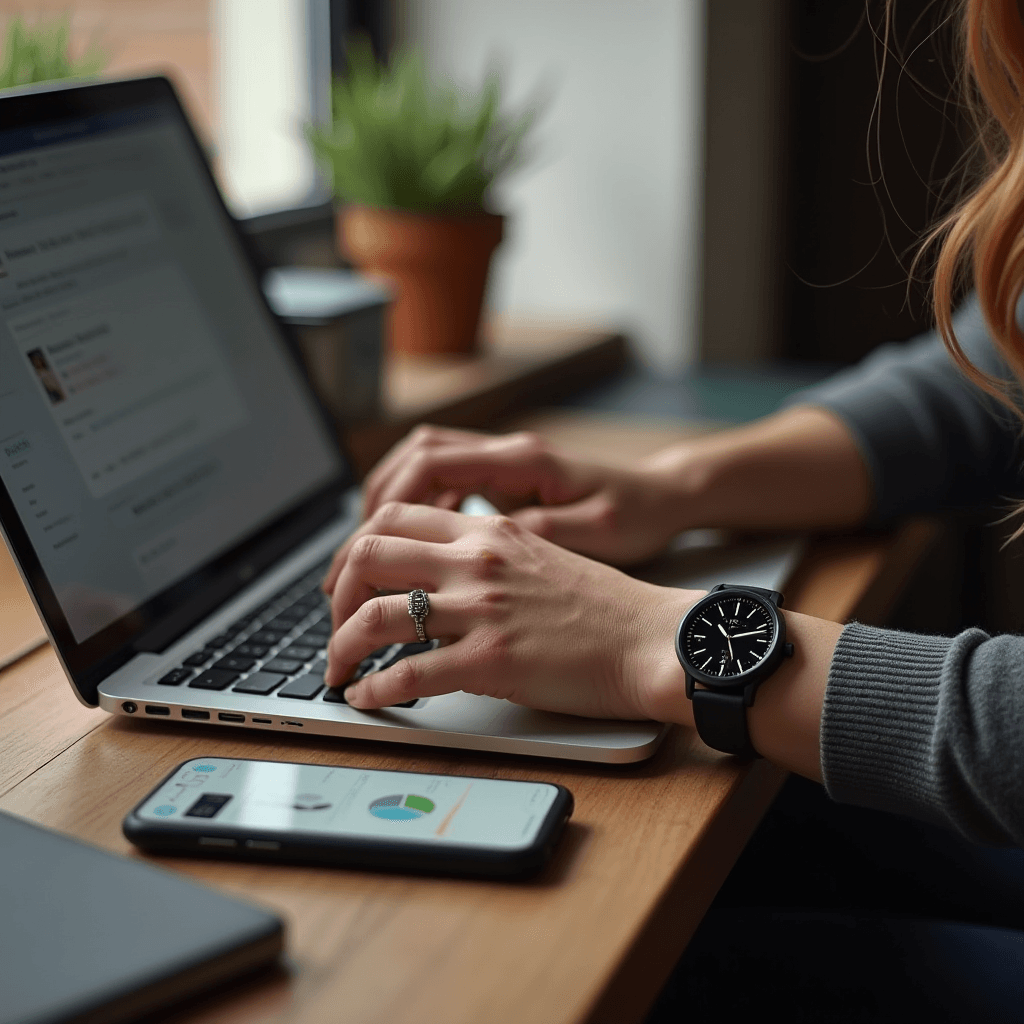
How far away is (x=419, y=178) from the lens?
52.2 inches

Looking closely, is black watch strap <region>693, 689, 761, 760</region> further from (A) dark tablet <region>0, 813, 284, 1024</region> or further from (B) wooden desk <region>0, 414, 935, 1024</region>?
(A) dark tablet <region>0, 813, 284, 1024</region>

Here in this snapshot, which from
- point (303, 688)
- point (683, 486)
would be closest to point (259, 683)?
point (303, 688)

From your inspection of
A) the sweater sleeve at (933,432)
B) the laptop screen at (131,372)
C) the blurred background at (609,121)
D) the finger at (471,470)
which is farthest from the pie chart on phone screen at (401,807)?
the blurred background at (609,121)

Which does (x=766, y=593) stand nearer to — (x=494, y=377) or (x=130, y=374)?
(x=130, y=374)

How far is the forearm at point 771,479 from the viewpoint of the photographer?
2.84 ft

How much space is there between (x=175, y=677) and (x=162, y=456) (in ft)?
0.54

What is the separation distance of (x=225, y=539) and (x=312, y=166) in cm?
102

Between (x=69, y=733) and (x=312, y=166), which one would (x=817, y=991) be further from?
(x=312, y=166)

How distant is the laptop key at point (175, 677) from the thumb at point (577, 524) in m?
0.24

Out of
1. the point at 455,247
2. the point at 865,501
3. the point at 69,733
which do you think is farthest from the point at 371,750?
the point at 455,247

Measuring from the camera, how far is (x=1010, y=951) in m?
0.65

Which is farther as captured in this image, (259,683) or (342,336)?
(342,336)

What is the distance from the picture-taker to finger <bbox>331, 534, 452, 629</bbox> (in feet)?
2.02

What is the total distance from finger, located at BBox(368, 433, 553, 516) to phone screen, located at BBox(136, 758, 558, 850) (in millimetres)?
296
